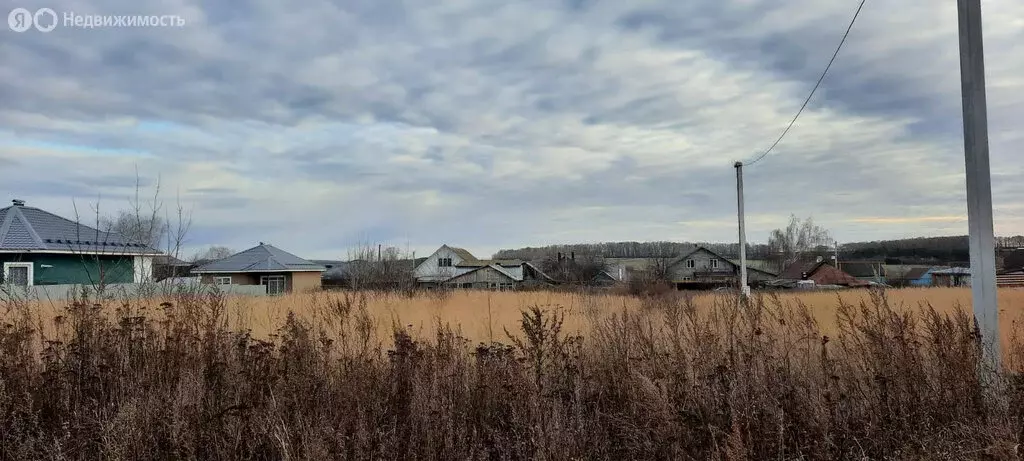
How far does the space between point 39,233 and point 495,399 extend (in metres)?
26.8

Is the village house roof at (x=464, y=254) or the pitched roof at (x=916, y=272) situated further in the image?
the village house roof at (x=464, y=254)

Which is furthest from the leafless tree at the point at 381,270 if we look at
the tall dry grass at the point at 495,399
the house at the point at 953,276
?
the house at the point at 953,276

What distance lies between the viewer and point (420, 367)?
457 cm

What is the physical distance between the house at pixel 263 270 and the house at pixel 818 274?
36645mm

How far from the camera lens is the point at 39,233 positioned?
2350 cm

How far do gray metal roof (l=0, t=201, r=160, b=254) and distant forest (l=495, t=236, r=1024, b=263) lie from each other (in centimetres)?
2584

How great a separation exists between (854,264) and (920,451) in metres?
64.9

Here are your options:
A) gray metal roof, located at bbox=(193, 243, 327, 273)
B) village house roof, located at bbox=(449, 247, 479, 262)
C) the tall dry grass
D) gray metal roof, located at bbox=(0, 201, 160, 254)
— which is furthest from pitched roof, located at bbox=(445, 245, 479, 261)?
the tall dry grass

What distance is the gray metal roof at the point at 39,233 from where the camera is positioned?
22141 millimetres

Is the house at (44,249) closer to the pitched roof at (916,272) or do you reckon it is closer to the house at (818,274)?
the house at (818,274)

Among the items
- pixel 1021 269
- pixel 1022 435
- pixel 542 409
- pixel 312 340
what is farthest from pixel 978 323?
pixel 1021 269

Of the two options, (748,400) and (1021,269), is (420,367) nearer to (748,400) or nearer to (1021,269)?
(748,400)

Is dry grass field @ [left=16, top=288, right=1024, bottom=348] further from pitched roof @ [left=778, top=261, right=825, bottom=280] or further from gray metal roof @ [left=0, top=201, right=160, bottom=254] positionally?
pitched roof @ [left=778, top=261, right=825, bottom=280]

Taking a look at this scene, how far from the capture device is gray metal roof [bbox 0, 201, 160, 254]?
72.6ft
